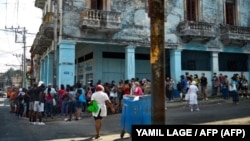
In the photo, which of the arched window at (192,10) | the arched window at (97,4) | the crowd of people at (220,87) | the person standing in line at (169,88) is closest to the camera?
the crowd of people at (220,87)

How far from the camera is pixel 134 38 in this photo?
883 inches

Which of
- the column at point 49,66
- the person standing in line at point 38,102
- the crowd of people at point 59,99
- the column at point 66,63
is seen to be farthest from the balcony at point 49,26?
the person standing in line at point 38,102

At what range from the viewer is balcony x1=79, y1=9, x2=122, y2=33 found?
2027 cm

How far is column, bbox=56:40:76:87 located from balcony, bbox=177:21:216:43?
7.39 meters

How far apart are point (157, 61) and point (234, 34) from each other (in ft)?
65.4

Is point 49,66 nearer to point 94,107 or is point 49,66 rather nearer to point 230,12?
point 230,12

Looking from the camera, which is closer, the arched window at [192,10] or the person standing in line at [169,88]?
the person standing in line at [169,88]

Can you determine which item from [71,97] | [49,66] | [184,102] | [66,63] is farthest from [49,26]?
[184,102]

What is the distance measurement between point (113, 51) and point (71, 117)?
867 centimetres

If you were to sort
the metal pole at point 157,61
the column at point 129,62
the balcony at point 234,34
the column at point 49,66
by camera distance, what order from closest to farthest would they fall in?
the metal pole at point 157,61 < the column at point 129,62 < the balcony at point 234,34 < the column at point 49,66

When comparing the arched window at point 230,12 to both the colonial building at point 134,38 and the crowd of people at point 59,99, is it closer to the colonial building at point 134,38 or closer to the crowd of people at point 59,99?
the colonial building at point 134,38

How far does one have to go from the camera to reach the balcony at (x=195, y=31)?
23312 millimetres

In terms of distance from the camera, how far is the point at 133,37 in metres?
22.4

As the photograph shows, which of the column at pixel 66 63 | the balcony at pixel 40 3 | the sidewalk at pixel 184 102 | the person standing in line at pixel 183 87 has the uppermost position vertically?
the balcony at pixel 40 3
